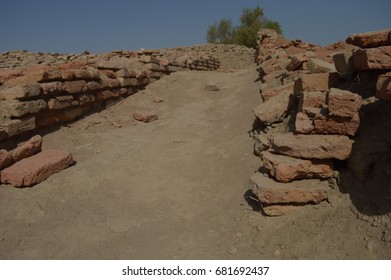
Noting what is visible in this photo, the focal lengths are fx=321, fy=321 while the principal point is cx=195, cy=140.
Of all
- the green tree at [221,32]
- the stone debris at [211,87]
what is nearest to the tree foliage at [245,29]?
the green tree at [221,32]

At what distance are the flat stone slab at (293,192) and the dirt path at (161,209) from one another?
4.2 inches

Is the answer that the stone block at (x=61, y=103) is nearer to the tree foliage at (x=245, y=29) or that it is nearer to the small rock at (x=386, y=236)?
the small rock at (x=386, y=236)

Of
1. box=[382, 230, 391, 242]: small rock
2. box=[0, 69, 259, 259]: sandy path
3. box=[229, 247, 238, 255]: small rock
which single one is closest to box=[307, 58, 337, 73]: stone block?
box=[0, 69, 259, 259]: sandy path

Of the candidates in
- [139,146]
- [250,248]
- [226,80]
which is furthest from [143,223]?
[226,80]

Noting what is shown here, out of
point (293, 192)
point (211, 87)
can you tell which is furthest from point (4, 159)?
point (211, 87)

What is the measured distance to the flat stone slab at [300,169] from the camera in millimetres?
3166

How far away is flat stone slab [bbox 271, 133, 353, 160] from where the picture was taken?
123 inches

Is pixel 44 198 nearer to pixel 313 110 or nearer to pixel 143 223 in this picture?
pixel 143 223

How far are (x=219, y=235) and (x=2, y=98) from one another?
380cm

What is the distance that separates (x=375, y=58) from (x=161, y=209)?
9.62 feet

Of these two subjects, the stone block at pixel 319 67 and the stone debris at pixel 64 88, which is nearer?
the stone debris at pixel 64 88

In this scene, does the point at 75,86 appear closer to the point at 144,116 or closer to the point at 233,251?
the point at 144,116

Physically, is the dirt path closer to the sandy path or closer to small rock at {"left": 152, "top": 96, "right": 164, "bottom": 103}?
the sandy path

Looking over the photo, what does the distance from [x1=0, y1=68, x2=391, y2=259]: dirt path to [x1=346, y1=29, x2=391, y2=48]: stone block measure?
1.92 meters
